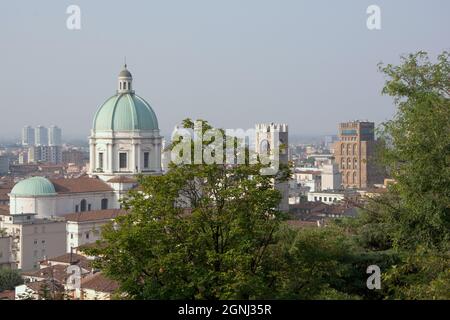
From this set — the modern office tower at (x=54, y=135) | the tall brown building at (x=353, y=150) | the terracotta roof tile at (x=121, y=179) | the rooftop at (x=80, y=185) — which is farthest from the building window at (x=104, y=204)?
the modern office tower at (x=54, y=135)

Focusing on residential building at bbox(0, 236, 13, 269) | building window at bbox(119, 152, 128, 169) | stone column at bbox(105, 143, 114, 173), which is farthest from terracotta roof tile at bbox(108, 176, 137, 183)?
residential building at bbox(0, 236, 13, 269)

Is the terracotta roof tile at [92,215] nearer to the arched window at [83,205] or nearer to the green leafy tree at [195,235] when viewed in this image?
the arched window at [83,205]

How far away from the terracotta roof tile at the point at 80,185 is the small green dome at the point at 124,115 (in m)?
4.16

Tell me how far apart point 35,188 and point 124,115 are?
30.5 feet

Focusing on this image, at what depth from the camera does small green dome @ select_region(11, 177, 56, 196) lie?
54125mm

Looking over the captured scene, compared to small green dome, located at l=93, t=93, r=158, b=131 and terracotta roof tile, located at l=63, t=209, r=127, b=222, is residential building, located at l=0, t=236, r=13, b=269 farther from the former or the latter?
small green dome, located at l=93, t=93, r=158, b=131

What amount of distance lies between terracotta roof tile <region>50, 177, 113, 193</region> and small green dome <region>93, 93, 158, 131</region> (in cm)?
416

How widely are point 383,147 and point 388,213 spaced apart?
1.32 meters

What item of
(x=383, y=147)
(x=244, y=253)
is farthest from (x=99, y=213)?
(x=244, y=253)

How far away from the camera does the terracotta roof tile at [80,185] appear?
184 feet

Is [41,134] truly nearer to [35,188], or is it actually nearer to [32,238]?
[35,188]
